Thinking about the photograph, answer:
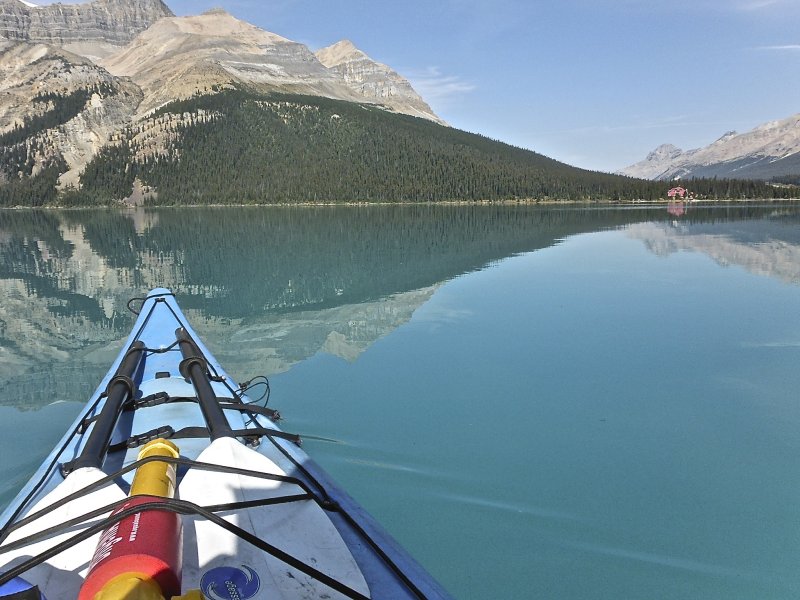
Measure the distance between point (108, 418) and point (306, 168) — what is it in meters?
139

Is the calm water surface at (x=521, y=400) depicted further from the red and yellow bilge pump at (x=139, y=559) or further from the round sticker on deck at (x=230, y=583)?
the red and yellow bilge pump at (x=139, y=559)

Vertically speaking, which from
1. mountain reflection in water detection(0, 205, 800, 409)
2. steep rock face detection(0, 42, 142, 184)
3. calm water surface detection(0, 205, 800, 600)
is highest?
steep rock face detection(0, 42, 142, 184)

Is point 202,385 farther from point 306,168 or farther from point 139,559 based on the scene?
point 306,168

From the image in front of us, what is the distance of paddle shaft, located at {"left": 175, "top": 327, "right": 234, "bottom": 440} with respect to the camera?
425 cm

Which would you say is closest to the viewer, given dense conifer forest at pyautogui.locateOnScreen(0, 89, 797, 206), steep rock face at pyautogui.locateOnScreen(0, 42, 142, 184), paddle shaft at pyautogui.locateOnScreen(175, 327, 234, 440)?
paddle shaft at pyautogui.locateOnScreen(175, 327, 234, 440)

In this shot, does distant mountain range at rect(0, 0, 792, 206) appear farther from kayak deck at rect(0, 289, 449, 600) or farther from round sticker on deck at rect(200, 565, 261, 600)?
round sticker on deck at rect(200, 565, 261, 600)

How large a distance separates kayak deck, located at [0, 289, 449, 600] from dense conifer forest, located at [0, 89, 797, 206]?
11839cm

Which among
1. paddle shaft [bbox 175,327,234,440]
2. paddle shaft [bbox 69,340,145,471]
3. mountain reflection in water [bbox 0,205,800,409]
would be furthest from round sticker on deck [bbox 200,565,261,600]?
mountain reflection in water [bbox 0,205,800,409]

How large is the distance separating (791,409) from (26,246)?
36180 mm

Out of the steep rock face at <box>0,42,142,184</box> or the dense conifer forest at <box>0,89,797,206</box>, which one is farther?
the steep rock face at <box>0,42,142,184</box>

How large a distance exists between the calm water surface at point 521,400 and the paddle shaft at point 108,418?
4.60ft

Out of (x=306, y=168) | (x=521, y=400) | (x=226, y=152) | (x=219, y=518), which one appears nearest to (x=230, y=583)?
(x=219, y=518)

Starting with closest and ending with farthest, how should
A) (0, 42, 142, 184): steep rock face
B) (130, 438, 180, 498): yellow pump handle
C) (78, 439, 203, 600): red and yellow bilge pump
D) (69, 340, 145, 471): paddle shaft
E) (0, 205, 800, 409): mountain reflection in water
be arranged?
(78, 439, 203, 600): red and yellow bilge pump
(130, 438, 180, 498): yellow pump handle
(69, 340, 145, 471): paddle shaft
(0, 205, 800, 409): mountain reflection in water
(0, 42, 142, 184): steep rock face

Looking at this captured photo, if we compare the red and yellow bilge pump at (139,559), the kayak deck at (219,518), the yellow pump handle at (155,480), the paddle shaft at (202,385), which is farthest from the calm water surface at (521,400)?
the red and yellow bilge pump at (139,559)
